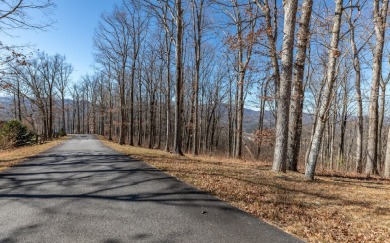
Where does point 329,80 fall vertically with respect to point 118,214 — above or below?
above

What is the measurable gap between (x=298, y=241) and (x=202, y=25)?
19.0 m

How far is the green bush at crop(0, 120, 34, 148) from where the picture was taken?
18.7 m

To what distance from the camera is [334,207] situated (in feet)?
17.0

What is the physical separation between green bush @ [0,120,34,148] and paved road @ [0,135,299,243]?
48.6ft

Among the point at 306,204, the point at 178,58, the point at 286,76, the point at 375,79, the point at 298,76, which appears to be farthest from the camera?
the point at 178,58

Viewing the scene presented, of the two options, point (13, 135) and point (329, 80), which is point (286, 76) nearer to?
point (329, 80)

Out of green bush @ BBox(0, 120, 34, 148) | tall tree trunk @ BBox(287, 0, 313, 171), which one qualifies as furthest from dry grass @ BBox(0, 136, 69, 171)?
tall tree trunk @ BBox(287, 0, 313, 171)

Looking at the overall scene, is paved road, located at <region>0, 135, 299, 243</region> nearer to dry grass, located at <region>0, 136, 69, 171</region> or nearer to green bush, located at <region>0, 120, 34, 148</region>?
dry grass, located at <region>0, 136, 69, 171</region>

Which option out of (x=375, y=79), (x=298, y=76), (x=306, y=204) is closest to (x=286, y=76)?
(x=298, y=76)

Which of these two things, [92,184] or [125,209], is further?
[92,184]

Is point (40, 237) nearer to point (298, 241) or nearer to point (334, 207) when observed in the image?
point (298, 241)

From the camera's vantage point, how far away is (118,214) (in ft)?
13.9

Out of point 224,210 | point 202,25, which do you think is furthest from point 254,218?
point 202,25

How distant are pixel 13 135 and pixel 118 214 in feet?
66.5
